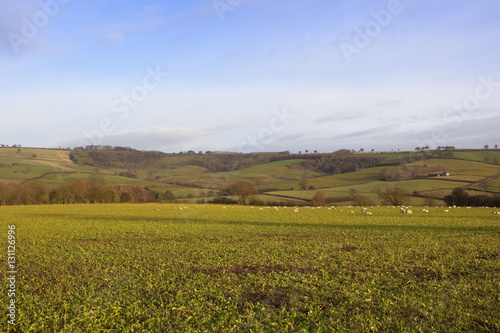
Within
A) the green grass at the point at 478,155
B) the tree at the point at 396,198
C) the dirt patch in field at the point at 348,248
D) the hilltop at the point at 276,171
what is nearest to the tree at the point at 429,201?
the hilltop at the point at 276,171

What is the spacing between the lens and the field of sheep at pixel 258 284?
7.42 m

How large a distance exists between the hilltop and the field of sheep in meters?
46.4

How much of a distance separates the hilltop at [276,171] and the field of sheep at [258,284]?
46.4 metres

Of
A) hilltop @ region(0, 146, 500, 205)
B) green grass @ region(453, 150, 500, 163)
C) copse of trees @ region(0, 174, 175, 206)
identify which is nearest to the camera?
copse of trees @ region(0, 174, 175, 206)

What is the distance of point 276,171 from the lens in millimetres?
115750

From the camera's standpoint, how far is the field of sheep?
292 inches

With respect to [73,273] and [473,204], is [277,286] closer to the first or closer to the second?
[73,273]

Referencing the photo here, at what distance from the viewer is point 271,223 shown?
25.9 m

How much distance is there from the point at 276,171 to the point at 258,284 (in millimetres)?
106096

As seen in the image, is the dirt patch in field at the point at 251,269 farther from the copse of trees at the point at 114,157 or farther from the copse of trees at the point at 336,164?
the copse of trees at the point at 114,157

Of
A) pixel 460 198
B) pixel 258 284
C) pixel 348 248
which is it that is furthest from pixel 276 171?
pixel 258 284

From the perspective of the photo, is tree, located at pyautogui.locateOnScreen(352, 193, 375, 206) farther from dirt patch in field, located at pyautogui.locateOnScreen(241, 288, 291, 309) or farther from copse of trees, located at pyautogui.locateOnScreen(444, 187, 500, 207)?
dirt patch in field, located at pyautogui.locateOnScreen(241, 288, 291, 309)

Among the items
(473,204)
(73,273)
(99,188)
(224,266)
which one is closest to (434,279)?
(224,266)

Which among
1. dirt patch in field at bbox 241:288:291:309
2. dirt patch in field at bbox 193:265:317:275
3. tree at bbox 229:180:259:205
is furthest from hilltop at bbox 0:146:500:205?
dirt patch in field at bbox 241:288:291:309
